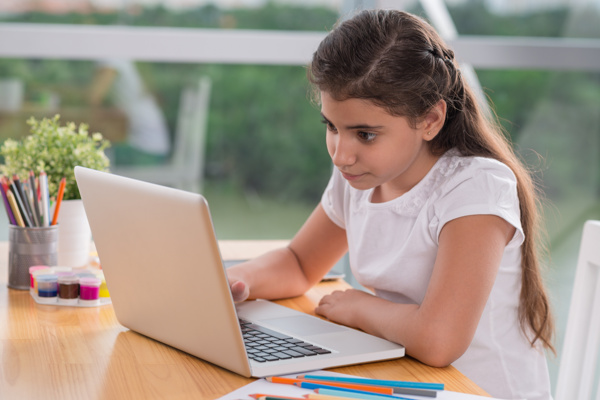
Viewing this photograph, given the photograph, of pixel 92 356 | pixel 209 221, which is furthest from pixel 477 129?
pixel 92 356

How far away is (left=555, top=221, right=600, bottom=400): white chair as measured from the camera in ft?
3.86

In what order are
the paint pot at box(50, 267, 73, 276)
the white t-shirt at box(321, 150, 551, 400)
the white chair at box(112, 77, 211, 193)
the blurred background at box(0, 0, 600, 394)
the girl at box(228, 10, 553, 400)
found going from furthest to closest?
the white chair at box(112, 77, 211, 193), the blurred background at box(0, 0, 600, 394), the paint pot at box(50, 267, 73, 276), the white t-shirt at box(321, 150, 551, 400), the girl at box(228, 10, 553, 400)

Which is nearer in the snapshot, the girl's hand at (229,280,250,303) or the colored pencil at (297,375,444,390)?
the colored pencil at (297,375,444,390)

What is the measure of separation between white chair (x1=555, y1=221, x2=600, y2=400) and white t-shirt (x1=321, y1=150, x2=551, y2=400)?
0.16ft

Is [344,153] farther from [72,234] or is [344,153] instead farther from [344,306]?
[72,234]

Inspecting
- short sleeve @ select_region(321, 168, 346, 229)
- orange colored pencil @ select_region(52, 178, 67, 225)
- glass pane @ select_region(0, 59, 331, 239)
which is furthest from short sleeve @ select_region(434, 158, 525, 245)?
glass pane @ select_region(0, 59, 331, 239)

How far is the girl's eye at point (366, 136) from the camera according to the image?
1.10m

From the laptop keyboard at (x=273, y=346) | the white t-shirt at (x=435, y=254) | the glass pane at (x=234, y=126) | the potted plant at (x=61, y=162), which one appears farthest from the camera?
the glass pane at (x=234, y=126)

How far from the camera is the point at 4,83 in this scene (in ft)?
7.72

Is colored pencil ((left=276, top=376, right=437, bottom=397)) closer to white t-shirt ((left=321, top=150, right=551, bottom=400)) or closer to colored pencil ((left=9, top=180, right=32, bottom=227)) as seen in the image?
white t-shirt ((left=321, top=150, right=551, bottom=400))

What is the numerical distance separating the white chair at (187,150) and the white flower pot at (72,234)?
3.64 feet

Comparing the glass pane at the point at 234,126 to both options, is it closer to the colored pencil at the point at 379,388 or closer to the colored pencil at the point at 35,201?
the colored pencil at the point at 35,201

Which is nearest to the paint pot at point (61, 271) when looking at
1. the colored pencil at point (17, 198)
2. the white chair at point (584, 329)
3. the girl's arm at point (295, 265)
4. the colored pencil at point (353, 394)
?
the colored pencil at point (17, 198)

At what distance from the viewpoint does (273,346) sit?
37.3 inches
